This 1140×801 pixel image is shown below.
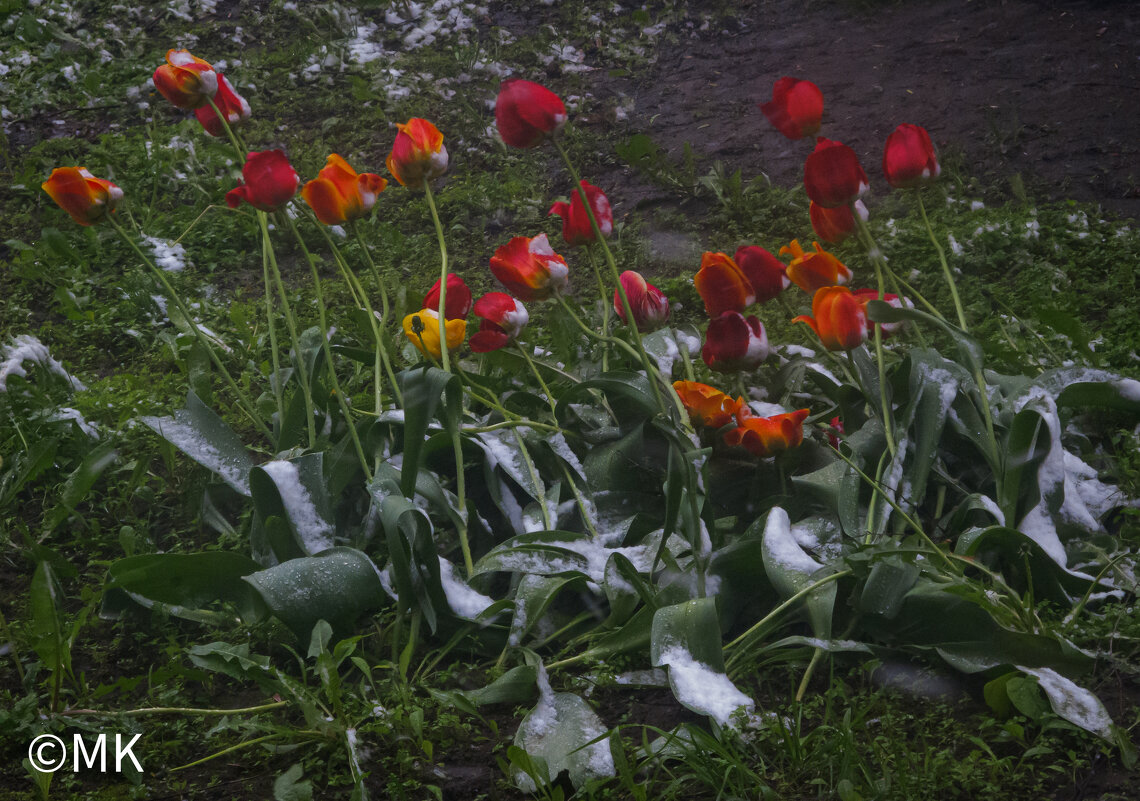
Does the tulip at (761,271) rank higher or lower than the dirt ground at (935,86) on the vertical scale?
higher

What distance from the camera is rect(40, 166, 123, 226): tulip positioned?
57.4 inches

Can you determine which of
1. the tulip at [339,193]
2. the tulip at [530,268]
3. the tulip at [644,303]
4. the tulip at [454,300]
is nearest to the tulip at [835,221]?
the tulip at [644,303]

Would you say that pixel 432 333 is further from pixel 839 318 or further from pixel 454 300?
pixel 839 318

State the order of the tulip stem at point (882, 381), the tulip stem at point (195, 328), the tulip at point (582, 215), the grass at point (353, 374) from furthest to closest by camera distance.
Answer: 1. the tulip stem at point (195, 328)
2. the tulip at point (582, 215)
3. the tulip stem at point (882, 381)
4. the grass at point (353, 374)

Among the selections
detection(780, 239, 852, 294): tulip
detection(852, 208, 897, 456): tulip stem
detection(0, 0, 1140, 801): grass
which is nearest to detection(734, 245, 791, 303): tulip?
detection(780, 239, 852, 294): tulip

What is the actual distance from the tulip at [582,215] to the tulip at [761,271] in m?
0.22

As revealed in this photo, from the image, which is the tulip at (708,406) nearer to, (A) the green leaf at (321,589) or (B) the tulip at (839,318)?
(B) the tulip at (839,318)

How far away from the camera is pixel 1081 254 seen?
7.99 feet

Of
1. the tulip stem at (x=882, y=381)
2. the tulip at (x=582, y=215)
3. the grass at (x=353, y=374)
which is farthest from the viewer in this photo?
the tulip at (x=582, y=215)

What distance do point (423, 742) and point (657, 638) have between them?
1.01 ft

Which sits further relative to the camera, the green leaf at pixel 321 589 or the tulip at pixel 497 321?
the tulip at pixel 497 321

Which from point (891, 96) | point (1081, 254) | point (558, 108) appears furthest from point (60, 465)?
point (891, 96)

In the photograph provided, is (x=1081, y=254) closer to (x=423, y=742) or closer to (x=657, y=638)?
(x=657, y=638)

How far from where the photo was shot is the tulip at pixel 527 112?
1273 millimetres
